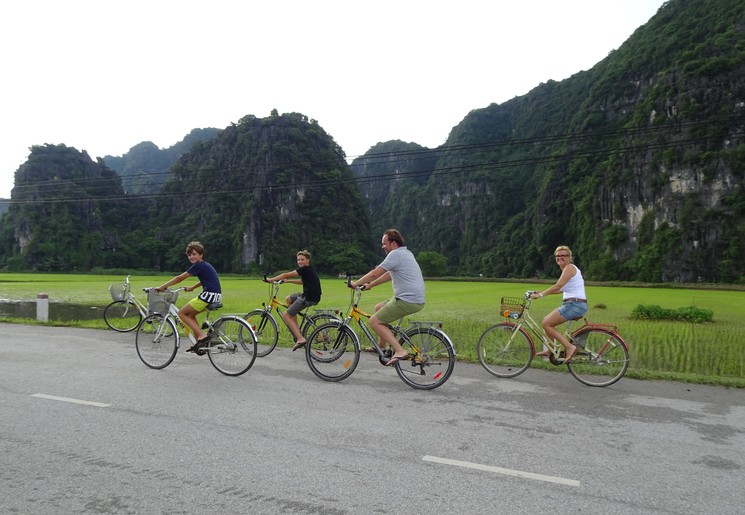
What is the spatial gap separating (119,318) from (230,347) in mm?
6012

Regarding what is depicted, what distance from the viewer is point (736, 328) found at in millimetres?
13531

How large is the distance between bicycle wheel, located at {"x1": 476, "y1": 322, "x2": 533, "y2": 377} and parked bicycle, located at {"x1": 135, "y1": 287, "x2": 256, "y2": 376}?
3.33 metres

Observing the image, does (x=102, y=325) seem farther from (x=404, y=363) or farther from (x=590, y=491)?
(x=590, y=491)

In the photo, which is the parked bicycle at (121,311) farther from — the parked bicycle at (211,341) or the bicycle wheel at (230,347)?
the bicycle wheel at (230,347)

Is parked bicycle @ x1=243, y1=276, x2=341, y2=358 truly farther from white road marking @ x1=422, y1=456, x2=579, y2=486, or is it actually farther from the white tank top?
white road marking @ x1=422, y1=456, x2=579, y2=486

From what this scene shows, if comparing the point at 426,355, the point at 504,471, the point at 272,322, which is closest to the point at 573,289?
the point at 426,355

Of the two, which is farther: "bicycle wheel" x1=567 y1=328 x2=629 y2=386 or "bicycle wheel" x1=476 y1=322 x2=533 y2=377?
"bicycle wheel" x1=476 y1=322 x2=533 y2=377

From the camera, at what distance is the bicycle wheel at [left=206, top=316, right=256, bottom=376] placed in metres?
6.58

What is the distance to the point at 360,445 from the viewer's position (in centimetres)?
396

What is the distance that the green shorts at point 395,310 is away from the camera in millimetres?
5906

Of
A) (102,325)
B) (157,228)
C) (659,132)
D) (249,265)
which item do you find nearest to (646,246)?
(659,132)

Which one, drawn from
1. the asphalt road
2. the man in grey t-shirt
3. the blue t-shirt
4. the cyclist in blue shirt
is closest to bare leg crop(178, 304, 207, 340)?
the cyclist in blue shirt

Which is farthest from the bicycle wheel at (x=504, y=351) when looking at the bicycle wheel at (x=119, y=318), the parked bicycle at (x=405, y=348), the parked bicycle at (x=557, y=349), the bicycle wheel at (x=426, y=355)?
the bicycle wheel at (x=119, y=318)

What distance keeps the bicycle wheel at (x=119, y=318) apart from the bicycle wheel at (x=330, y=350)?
253 inches
